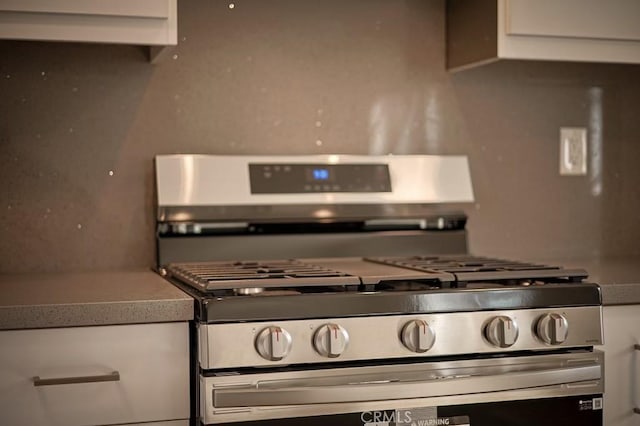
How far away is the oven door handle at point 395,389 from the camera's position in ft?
5.10

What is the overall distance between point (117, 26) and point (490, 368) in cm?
100

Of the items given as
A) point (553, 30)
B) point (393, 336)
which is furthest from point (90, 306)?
point (553, 30)

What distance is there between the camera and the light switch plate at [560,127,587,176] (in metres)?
2.53

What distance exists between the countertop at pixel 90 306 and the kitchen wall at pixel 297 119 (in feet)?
1.30

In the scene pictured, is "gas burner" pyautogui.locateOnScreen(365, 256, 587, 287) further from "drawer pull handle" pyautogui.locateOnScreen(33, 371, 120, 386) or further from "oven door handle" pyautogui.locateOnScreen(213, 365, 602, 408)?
"drawer pull handle" pyautogui.locateOnScreen(33, 371, 120, 386)

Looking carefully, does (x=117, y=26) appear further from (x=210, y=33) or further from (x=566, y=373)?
(x=566, y=373)

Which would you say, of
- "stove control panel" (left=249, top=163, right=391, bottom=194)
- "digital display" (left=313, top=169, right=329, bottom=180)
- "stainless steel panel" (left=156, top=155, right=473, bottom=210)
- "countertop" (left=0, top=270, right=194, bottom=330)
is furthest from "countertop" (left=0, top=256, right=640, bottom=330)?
"digital display" (left=313, top=169, right=329, bottom=180)

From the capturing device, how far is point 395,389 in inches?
64.4

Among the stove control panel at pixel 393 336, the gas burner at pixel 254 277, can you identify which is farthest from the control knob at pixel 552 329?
the gas burner at pixel 254 277

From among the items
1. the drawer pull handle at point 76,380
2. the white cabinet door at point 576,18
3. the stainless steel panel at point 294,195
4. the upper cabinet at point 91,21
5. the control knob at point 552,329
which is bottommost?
the drawer pull handle at point 76,380

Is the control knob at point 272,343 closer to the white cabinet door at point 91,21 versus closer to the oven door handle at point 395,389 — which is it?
the oven door handle at point 395,389

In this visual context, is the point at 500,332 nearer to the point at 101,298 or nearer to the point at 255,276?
the point at 255,276

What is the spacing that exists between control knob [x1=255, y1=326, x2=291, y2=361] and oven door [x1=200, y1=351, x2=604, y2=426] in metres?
0.04

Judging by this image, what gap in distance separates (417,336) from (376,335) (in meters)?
0.07
